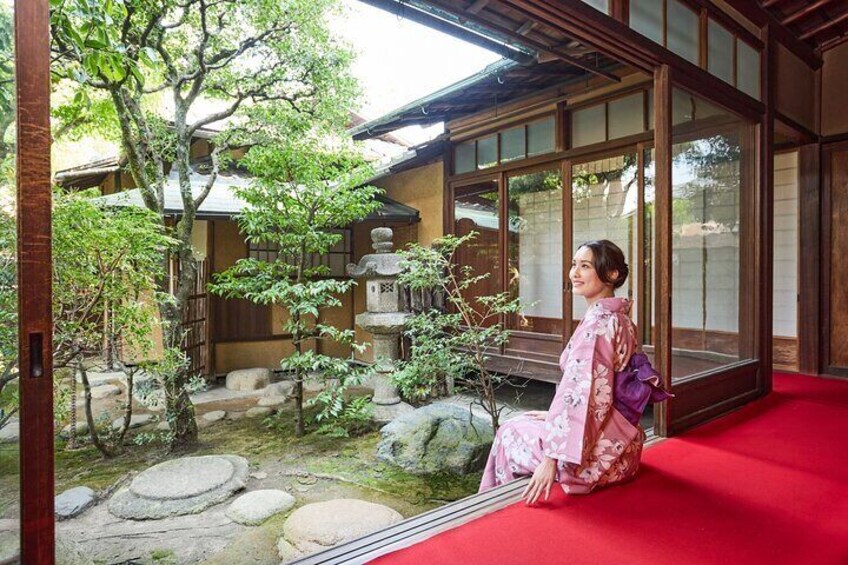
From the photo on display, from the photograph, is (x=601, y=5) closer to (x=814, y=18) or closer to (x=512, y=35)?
(x=512, y=35)

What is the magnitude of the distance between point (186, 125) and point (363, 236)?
15.5ft

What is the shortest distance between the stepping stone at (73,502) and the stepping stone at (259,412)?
7.82 feet

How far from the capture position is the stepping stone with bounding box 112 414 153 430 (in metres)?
5.86

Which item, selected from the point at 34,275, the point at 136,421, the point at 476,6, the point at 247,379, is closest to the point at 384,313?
the point at 247,379

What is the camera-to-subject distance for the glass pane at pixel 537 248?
667cm

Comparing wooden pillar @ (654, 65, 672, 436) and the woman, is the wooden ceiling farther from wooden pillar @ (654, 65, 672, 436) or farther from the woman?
the woman

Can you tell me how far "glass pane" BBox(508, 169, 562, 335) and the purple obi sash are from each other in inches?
161

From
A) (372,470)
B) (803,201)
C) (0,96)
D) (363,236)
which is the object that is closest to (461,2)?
(0,96)

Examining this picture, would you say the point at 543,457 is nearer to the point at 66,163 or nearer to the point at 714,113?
the point at 714,113

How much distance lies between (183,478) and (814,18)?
7734 mm

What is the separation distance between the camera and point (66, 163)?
9070mm

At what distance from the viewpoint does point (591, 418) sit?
Answer: 227 cm

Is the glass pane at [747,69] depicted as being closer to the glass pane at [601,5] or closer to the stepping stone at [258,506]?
the glass pane at [601,5]

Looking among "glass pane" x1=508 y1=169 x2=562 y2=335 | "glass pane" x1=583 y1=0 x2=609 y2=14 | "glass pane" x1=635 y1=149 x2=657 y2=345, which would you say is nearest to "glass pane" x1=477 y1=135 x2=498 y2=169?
"glass pane" x1=508 y1=169 x2=562 y2=335
